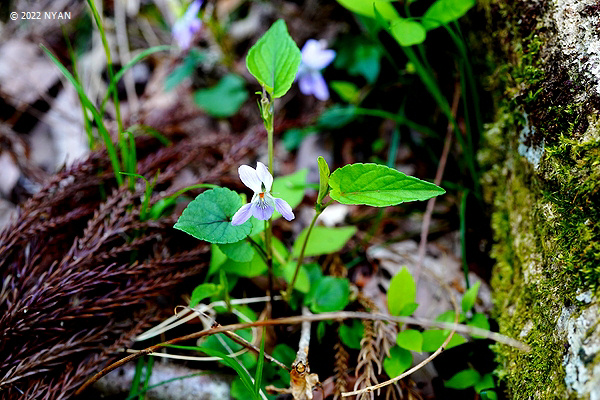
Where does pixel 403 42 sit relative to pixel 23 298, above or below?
above

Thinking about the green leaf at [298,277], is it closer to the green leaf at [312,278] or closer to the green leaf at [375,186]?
the green leaf at [312,278]

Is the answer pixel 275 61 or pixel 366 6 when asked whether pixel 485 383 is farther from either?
pixel 366 6

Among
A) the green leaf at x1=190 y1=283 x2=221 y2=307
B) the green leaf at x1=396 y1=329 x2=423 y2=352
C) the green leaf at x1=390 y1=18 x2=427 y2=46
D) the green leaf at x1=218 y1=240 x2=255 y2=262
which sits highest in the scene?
the green leaf at x1=390 y1=18 x2=427 y2=46

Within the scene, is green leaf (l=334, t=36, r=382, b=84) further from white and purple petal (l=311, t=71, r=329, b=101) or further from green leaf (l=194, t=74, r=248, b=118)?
green leaf (l=194, t=74, r=248, b=118)

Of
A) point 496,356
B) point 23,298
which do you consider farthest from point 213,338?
point 496,356

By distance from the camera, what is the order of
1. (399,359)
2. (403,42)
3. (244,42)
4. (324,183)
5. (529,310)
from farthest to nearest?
(244,42) < (403,42) < (399,359) < (529,310) < (324,183)

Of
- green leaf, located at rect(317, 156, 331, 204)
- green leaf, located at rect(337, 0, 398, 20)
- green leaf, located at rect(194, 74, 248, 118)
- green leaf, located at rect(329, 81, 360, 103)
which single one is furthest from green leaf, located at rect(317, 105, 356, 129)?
green leaf, located at rect(317, 156, 331, 204)

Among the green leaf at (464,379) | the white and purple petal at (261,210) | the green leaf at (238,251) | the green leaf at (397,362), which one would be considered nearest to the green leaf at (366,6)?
the white and purple petal at (261,210)

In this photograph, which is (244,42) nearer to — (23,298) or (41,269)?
(41,269)
